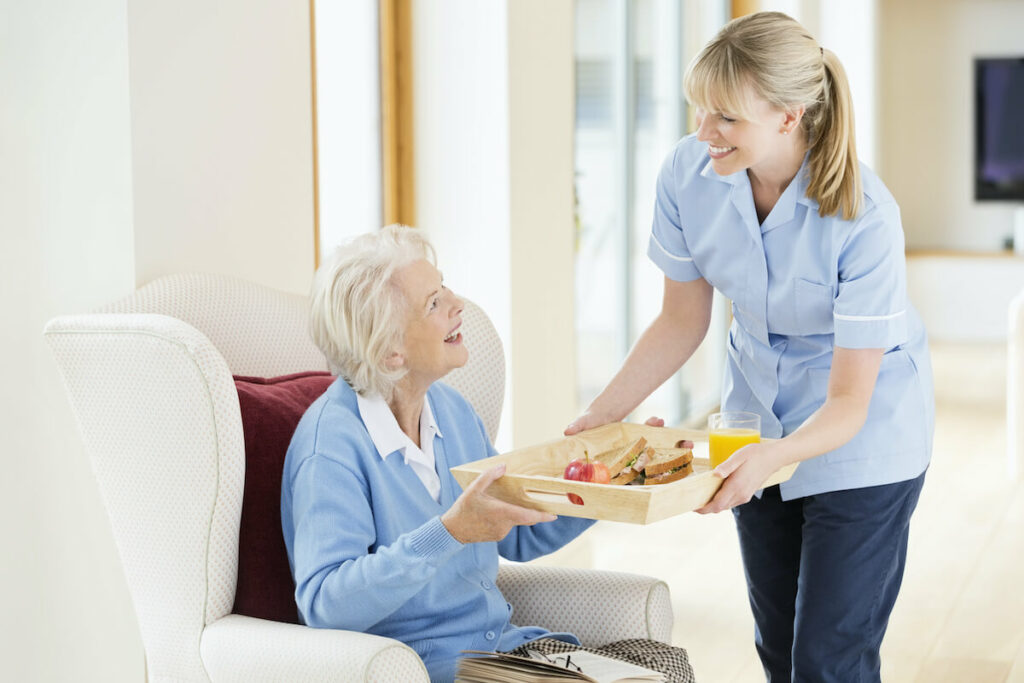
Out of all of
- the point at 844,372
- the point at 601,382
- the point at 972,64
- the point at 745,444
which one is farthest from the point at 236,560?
the point at 972,64

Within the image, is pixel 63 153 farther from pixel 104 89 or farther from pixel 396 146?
pixel 396 146

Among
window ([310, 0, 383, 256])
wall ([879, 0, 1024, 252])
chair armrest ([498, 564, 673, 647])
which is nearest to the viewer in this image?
chair armrest ([498, 564, 673, 647])

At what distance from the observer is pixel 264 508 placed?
173cm

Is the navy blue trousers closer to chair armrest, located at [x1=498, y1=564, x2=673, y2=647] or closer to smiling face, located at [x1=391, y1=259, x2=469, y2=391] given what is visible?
chair armrest, located at [x1=498, y1=564, x2=673, y2=647]

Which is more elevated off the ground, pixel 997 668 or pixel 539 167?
pixel 539 167

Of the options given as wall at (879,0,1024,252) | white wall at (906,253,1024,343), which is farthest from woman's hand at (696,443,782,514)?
wall at (879,0,1024,252)

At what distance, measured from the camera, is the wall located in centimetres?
860

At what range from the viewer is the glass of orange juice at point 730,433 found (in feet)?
5.84

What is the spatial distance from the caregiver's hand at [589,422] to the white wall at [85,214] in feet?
2.34

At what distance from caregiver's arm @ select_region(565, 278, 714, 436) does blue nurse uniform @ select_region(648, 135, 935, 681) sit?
84 millimetres

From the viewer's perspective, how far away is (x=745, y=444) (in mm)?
1782

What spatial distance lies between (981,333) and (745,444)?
23.5 ft

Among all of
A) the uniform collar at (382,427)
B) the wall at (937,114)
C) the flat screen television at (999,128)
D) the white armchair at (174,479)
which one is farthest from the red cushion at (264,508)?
the flat screen television at (999,128)

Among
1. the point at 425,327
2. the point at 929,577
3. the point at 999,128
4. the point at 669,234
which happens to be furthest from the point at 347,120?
the point at 999,128
